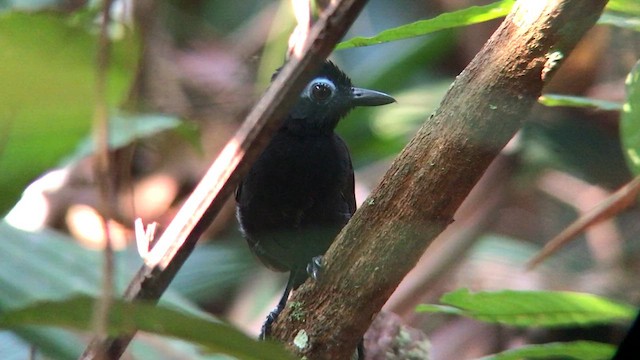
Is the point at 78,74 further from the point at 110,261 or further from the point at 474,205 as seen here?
the point at 474,205

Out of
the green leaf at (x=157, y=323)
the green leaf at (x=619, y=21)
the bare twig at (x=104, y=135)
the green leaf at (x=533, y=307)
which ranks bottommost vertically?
the green leaf at (x=157, y=323)

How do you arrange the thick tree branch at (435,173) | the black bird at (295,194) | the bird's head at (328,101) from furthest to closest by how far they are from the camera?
1. the bird's head at (328,101)
2. the black bird at (295,194)
3. the thick tree branch at (435,173)

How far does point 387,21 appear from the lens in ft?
10.5

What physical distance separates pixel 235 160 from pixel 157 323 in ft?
0.86

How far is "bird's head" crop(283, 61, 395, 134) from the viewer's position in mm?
1986

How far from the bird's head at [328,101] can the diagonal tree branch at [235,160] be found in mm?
1080

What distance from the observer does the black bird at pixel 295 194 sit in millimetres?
1825

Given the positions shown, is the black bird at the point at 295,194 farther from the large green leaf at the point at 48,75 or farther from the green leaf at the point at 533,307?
the large green leaf at the point at 48,75

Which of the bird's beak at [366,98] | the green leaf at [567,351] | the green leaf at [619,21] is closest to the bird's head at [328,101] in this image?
→ the bird's beak at [366,98]

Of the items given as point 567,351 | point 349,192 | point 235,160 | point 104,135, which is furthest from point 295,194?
point 104,135

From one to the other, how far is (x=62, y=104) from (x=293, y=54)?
237 mm

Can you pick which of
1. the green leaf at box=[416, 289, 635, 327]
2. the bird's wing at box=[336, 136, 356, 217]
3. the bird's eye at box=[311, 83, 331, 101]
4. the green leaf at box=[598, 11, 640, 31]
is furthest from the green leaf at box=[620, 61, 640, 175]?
the bird's eye at box=[311, 83, 331, 101]

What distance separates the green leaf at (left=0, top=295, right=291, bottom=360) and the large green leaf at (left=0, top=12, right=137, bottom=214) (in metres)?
0.17

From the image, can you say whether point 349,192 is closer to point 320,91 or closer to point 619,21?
point 320,91
